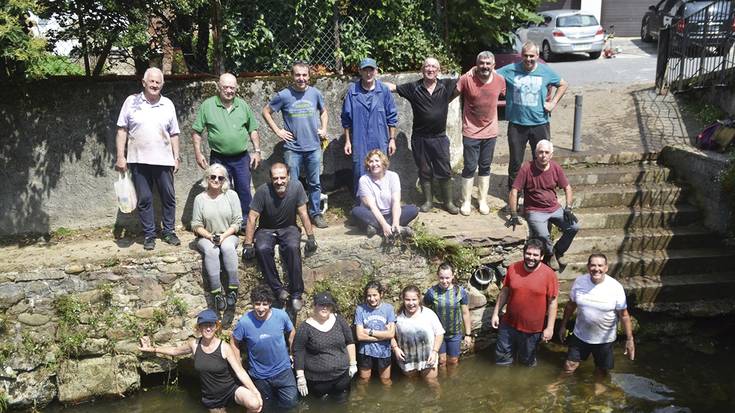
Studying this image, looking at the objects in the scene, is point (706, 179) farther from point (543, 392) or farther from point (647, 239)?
point (543, 392)

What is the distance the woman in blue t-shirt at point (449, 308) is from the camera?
7430mm

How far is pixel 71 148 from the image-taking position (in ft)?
26.6

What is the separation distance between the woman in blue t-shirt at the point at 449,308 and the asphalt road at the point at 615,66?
7986 mm

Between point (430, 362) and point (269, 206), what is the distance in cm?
248

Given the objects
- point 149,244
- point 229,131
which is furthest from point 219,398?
point 229,131

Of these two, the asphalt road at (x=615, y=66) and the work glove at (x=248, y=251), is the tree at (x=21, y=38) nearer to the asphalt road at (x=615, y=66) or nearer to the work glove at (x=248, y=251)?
the work glove at (x=248, y=251)

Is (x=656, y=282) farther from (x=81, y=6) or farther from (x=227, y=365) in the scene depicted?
(x=81, y=6)

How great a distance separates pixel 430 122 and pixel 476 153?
2.38ft

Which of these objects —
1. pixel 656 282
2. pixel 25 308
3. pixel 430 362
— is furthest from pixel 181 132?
pixel 656 282

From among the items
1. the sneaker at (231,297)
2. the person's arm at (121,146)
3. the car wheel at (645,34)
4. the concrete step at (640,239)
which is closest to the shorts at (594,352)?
the concrete step at (640,239)

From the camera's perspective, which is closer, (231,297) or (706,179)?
(231,297)

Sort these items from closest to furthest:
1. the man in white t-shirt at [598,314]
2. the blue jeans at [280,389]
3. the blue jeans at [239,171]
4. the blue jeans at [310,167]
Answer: the blue jeans at [280,389] < the man in white t-shirt at [598,314] < the blue jeans at [239,171] < the blue jeans at [310,167]

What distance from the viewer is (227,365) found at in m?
6.80

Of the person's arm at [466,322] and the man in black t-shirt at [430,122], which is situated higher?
the man in black t-shirt at [430,122]
